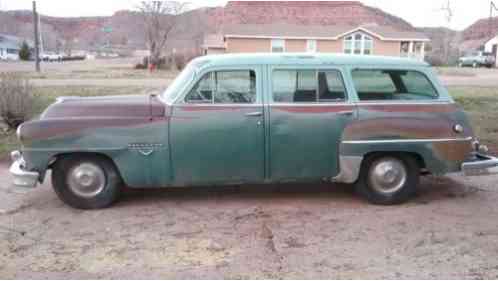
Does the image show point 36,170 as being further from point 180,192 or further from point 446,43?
point 446,43

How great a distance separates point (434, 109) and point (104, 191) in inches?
151

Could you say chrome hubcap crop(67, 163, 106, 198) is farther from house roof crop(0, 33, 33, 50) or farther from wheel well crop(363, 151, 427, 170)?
house roof crop(0, 33, 33, 50)

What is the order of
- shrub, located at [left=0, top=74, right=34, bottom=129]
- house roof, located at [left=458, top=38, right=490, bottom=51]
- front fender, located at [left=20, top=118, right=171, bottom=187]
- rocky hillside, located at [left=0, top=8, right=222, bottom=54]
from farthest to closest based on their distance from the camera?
house roof, located at [left=458, top=38, right=490, bottom=51] < rocky hillside, located at [left=0, top=8, right=222, bottom=54] < shrub, located at [left=0, top=74, right=34, bottom=129] < front fender, located at [left=20, top=118, right=171, bottom=187]

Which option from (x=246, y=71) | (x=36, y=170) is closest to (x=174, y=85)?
(x=246, y=71)

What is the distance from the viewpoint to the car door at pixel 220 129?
521 centimetres

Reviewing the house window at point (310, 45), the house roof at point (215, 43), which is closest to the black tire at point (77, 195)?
the house roof at point (215, 43)

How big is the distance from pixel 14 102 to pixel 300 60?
655cm

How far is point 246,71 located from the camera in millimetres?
5379

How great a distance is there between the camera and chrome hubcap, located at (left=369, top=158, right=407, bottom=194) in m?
5.57

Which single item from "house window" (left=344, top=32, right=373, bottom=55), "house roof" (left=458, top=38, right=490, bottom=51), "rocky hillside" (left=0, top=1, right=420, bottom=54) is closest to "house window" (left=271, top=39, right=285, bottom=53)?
"house window" (left=344, top=32, right=373, bottom=55)

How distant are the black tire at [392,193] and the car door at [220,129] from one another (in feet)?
4.05

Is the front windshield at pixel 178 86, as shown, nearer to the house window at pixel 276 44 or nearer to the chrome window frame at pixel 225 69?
the chrome window frame at pixel 225 69

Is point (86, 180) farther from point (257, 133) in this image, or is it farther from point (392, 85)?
point (392, 85)

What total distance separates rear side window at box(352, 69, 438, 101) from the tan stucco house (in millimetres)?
40654
